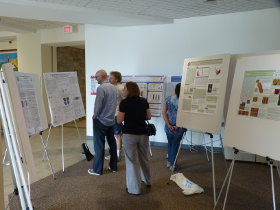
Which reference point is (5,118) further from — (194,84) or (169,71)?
(169,71)

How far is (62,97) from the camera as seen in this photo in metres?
3.59

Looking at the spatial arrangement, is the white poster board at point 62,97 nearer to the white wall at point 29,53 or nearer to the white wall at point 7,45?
the white wall at point 29,53

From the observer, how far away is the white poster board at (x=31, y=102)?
2684 millimetres

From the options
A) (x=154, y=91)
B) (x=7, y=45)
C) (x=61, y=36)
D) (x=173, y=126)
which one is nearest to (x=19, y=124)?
(x=173, y=126)

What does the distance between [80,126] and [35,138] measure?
1922 millimetres

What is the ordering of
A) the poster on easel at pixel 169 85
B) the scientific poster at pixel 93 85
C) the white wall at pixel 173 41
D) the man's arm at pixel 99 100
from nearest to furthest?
the man's arm at pixel 99 100, the white wall at pixel 173 41, the poster on easel at pixel 169 85, the scientific poster at pixel 93 85

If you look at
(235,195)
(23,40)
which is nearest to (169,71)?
(235,195)

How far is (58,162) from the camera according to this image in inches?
161

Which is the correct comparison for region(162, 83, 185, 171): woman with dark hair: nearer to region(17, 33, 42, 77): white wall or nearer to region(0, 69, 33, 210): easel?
region(0, 69, 33, 210): easel

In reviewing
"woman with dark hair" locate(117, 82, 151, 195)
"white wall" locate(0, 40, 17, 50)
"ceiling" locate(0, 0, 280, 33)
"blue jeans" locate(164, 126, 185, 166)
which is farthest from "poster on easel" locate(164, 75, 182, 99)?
"white wall" locate(0, 40, 17, 50)

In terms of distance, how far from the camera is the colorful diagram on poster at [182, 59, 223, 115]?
8.27ft

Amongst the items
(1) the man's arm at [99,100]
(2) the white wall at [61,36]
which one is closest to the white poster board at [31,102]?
(1) the man's arm at [99,100]

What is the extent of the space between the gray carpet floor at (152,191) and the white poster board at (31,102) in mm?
830

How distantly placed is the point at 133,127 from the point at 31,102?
1.28 m
